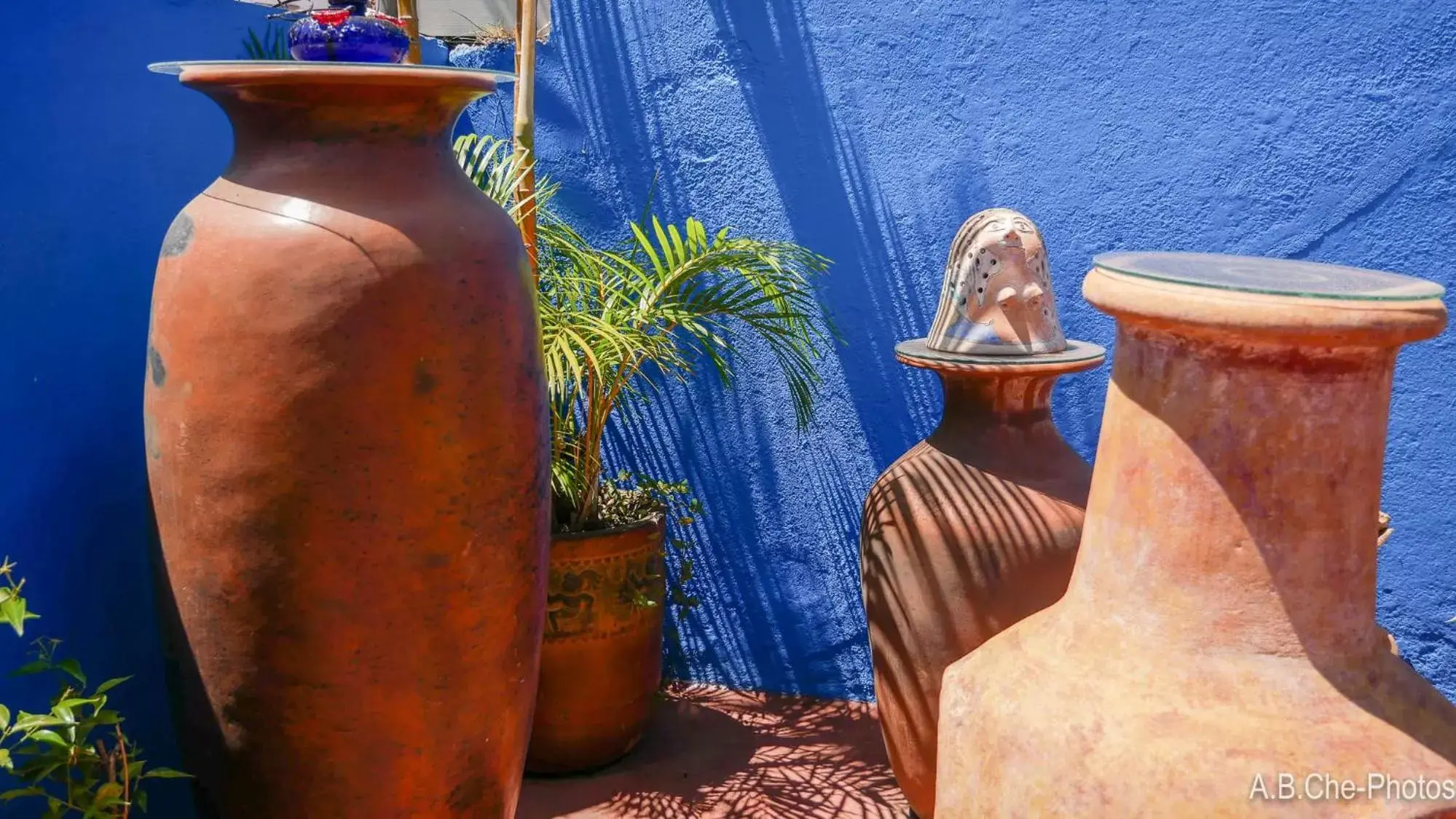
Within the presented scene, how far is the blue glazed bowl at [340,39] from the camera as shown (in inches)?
72.9

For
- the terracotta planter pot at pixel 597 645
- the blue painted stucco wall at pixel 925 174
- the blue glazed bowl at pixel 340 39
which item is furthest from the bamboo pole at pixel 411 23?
the terracotta planter pot at pixel 597 645

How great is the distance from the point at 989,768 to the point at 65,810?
149 cm

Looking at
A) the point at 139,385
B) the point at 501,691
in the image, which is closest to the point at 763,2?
the point at 139,385

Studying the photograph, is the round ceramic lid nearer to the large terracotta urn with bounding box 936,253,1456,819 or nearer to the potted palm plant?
the large terracotta urn with bounding box 936,253,1456,819

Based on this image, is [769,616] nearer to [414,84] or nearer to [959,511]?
[959,511]

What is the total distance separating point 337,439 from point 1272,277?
1246 mm

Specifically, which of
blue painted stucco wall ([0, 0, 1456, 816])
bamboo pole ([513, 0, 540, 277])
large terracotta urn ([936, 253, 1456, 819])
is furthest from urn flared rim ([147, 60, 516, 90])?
bamboo pole ([513, 0, 540, 277])

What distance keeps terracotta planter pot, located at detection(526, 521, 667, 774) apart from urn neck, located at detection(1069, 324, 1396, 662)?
5.89ft

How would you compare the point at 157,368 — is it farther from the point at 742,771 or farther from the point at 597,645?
the point at 742,771

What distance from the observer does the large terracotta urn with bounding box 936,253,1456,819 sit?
1222 mm

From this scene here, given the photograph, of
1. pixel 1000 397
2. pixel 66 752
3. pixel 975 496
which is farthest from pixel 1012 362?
pixel 66 752

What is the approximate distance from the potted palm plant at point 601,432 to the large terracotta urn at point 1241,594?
1.58m

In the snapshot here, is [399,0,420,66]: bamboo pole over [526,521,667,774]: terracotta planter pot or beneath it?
over

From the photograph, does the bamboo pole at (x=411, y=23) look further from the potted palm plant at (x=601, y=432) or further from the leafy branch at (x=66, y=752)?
the leafy branch at (x=66, y=752)
